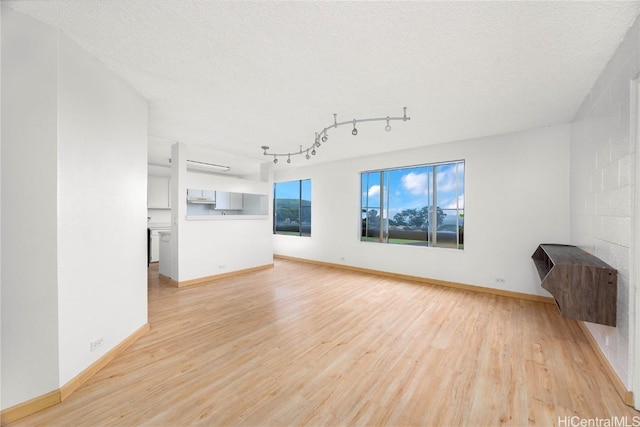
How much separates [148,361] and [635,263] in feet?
12.5

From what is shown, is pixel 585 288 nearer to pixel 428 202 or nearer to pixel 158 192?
pixel 428 202

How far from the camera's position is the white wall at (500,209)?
12.0 ft

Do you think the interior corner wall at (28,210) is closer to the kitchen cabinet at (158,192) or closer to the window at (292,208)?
the window at (292,208)

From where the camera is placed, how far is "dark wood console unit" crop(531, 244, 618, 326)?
1949mm

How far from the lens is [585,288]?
6.79 ft

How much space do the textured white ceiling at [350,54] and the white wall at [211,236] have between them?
1.49 meters

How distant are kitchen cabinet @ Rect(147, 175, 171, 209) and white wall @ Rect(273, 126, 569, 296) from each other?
18.8 feet

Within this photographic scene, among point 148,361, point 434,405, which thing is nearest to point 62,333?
point 148,361

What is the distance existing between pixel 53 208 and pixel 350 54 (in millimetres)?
2416

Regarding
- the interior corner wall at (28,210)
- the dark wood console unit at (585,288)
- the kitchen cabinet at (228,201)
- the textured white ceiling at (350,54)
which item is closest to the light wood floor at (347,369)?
the interior corner wall at (28,210)

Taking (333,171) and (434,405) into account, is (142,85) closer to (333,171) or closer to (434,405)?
(434,405)

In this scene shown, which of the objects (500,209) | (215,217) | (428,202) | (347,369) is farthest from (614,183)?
(215,217)

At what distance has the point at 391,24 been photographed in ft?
5.40

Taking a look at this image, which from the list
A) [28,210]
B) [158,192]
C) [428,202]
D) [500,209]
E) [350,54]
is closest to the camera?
[28,210]
